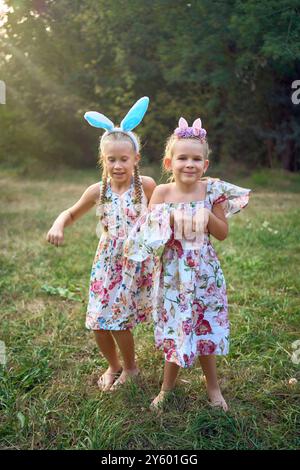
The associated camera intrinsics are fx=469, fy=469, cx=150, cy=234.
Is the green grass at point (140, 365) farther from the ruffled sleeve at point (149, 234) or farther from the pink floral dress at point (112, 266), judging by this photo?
the ruffled sleeve at point (149, 234)

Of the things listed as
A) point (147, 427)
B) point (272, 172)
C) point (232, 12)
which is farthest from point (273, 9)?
point (147, 427)

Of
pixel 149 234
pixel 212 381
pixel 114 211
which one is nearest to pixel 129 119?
pixel 114 211

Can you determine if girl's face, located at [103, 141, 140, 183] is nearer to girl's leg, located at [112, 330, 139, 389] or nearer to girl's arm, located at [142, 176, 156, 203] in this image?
girl's arm, located at [142, 176, 156, 203]

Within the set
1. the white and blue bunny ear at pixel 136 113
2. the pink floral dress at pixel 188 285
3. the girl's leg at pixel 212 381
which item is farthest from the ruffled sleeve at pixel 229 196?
the girl's leg at pixel 212 381

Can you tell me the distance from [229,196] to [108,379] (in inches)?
46.9

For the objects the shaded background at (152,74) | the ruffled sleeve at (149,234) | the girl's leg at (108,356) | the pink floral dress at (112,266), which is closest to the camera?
the ruffled sleeve at (149,234)

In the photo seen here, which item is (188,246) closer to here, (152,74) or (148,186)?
(148,186)

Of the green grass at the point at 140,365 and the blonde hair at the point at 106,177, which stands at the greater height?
the blonde hair at the point at 106,177

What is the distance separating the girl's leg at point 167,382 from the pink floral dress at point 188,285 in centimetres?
13

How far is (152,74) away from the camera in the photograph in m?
12.8

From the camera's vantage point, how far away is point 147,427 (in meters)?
2.11

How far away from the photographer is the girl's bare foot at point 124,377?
2.45m

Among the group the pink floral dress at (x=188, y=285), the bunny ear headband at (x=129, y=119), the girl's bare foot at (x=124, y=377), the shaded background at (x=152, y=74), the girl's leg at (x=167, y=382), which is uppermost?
the shaded background at (x=152, y=74)

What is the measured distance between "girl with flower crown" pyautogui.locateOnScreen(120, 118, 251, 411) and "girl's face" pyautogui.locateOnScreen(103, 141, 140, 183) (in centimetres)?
22
